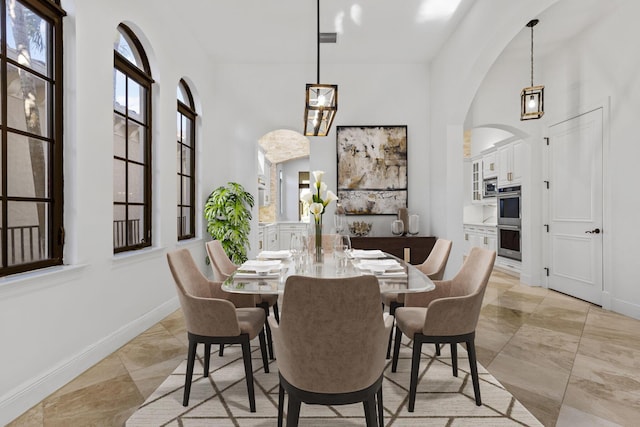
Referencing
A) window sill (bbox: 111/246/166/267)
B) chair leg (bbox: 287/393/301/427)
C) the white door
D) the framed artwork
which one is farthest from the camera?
the framed artwork

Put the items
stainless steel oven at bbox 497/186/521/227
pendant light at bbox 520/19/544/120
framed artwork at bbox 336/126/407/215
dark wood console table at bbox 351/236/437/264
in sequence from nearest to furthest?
pendant light at bbox 520/19/544/120 < dark wood console table at bbox 351/236/437/264 < framed artwork at bbox 336/126/407/215 < stainless steel oven at bbox 497/186/521/227

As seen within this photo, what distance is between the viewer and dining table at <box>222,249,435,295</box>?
1813 mm

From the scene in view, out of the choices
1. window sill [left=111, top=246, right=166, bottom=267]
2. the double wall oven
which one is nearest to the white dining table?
window sill [left=111, top=246, right=166, bottom=267]

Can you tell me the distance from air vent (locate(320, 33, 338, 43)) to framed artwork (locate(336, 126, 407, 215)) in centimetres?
126

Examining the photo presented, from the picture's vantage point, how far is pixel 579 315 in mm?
3850

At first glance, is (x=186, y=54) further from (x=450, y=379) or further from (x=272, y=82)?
(x=450, y=379)

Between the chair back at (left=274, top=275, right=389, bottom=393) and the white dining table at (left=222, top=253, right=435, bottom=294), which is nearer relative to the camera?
the chair back at (left=274, top=275, right=389, bottom=393)

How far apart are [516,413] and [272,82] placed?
4919mm

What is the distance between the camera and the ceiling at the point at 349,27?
3.85 meters

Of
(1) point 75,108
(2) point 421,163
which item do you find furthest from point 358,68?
(1) point 75,108

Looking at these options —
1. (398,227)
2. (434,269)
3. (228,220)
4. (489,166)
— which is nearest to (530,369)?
(434,269)

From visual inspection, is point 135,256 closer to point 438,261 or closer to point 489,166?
point 438,261

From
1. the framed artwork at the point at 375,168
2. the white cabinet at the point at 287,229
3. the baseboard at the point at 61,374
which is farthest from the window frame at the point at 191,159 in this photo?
the white cabinet at the point at 287,229

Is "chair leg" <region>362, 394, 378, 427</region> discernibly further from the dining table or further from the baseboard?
the baseboard
